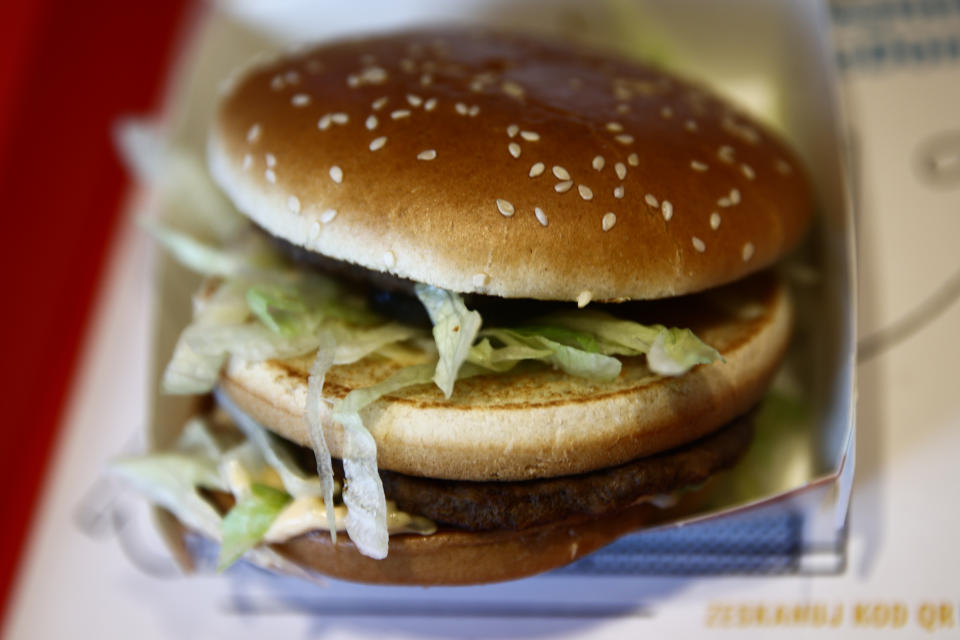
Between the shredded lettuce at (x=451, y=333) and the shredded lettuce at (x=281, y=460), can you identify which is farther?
the shredded lettuce at (x=281, y=460)

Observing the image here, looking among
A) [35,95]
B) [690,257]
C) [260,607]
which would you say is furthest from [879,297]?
[35,95]

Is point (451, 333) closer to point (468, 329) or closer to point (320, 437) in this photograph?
point (468, 329)

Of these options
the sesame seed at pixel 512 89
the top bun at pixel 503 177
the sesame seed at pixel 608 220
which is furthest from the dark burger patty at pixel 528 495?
the sesame seed at pixel 512 89

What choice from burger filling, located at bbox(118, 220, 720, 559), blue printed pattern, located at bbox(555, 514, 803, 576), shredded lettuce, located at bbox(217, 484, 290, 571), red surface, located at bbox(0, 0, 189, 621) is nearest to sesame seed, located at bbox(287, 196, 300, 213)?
burger filling, located at bbox(118, 220, 720, 559)

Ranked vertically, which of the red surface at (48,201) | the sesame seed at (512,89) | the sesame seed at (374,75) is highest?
the sesame seed at (512,89)

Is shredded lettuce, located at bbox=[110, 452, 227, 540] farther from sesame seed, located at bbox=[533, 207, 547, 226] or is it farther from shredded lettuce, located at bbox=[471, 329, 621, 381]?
sesame seed, located at bbox=[533, 207, 547, 226]

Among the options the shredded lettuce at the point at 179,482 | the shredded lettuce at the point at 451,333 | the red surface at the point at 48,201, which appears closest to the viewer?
the shredded lettuce at the point at 451,333

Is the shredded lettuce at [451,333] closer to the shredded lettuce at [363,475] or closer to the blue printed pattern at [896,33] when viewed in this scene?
the shredded lettuce at [363,475]
